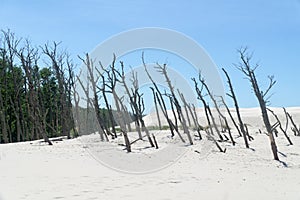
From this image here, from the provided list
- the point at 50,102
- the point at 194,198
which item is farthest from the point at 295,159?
the point at 50,102

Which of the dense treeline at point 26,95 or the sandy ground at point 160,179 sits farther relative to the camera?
the dense treeline at point 26,95

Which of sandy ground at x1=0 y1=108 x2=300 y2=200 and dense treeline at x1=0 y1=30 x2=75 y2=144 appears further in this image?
dense treeline at x1=0 y1=30 x2=75 y2=144

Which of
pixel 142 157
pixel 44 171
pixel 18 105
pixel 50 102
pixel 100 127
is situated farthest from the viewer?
pixel 50 102

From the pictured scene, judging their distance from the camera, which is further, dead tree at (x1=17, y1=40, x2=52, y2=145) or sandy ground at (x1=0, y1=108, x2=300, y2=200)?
dead tree at (x1=17, y1=40, x2=52, y2=145)

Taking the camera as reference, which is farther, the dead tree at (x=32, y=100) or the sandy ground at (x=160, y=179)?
the dead tree at (x=32, y=100)

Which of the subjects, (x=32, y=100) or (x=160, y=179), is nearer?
(x=160, y=179)

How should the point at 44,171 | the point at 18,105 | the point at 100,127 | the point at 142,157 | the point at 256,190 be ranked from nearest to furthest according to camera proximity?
1. the point at 256,190
2. the point at 44,171
3. the point at 142,157
4. the point at 100,127
5. the point at 18,105

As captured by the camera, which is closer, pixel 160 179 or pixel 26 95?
pixel 160 179

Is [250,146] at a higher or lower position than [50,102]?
lower

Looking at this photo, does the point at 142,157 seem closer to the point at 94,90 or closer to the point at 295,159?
the point at 295,159

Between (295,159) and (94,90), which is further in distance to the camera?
(94,90)

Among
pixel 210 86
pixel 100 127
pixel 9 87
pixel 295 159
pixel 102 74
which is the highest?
pixel 9 87

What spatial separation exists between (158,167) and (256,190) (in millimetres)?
4822

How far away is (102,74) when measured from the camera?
74.4 feet
